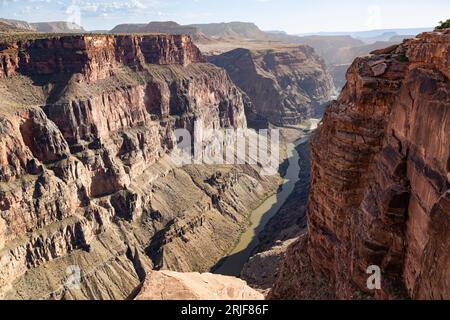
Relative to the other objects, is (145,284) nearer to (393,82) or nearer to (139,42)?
(393,82)

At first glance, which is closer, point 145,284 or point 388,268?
point 388,268

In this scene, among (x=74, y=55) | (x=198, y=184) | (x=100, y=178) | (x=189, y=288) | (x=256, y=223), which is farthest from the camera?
(x=198, y=184)

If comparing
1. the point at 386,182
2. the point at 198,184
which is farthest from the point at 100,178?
the point at 386,182

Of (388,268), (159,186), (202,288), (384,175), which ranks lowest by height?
(159,186)

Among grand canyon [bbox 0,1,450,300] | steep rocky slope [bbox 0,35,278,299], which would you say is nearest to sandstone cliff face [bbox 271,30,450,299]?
grand canyon [bbox 0,1,450,300]

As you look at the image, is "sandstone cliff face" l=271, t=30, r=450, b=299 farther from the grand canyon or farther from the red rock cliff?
the red rock cliff

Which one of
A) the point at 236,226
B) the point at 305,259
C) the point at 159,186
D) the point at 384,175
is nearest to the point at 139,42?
the point at 159,186

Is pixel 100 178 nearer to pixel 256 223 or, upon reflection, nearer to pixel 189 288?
pixel 256 223
